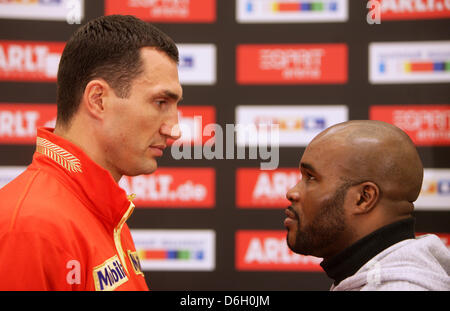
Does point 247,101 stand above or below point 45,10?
below

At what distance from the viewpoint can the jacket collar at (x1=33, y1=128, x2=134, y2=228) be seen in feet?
3.02

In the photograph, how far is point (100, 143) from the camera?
987 mm

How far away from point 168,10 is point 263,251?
1.29 metres

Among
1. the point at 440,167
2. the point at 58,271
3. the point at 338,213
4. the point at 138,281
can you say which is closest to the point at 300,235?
the point at 338,213

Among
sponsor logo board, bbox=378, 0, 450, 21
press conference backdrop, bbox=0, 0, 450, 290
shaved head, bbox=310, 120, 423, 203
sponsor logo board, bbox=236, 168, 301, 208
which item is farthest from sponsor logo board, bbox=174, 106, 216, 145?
shaved head, bbox=310, 120, 423, 203

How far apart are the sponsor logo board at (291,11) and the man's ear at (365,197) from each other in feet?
4.75

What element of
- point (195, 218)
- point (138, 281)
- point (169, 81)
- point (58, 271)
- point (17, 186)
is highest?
point (169, 81)

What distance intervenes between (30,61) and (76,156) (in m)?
1.49

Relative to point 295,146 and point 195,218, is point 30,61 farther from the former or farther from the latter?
point 295,146

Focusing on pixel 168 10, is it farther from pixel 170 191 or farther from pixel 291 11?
pixel 170 191

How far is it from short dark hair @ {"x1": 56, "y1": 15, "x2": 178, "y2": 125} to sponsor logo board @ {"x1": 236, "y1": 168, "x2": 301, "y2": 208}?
48.7 inches

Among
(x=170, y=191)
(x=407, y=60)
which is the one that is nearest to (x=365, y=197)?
(x=170, y=191)

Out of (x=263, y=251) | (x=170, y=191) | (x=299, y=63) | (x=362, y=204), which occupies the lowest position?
(x=263, y=251)
